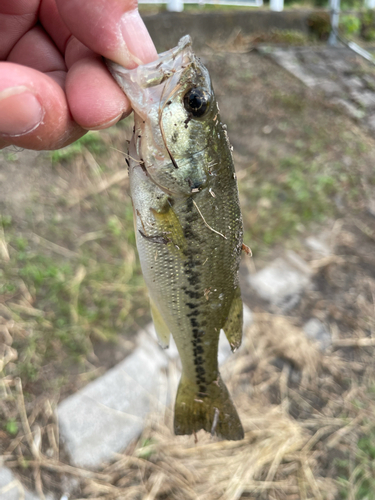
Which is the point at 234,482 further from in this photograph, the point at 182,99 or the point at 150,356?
the point at 182,99

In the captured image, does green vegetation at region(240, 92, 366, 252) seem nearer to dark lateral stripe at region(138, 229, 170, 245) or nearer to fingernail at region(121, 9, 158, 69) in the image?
dark lateral stripe at region(138, 229, 170, 245)

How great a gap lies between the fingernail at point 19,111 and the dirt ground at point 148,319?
6.88 feet

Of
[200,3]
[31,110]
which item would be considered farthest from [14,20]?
[200,3]

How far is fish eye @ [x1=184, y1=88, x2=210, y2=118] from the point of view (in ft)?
4.42

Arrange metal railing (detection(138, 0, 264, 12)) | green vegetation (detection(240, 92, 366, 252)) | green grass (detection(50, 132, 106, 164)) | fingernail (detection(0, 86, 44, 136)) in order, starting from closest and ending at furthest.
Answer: fingernail (detection(0, 86, 44, 136))
green grass (detection(50, 132, 106, 164))
green vegetation (detection(240, 92, 366, 252))
metal railing (detection(138, 0, 264, 12))

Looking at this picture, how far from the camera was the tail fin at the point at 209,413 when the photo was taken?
1861 millimetres

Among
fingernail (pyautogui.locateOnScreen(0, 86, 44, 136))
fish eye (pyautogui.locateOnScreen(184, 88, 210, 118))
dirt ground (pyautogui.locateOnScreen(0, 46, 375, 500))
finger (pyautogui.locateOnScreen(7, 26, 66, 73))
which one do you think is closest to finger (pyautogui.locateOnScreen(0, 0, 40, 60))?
finger (pyautogui.locateOnScreen(7, 26, 66, 73))

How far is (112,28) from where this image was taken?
126 centimetres

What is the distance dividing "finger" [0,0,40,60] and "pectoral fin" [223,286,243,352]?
5.14 feet

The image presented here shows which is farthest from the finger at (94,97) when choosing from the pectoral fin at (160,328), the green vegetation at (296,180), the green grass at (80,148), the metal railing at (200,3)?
the metal railing at (200,3)

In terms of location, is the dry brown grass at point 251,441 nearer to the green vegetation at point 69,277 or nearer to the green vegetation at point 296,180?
the green vegetation at point 69,277

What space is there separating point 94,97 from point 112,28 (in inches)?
9.9

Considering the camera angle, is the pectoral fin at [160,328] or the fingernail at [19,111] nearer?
the fingernail at [19,111]

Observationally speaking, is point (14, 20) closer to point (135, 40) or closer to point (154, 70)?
point (135, 40)
